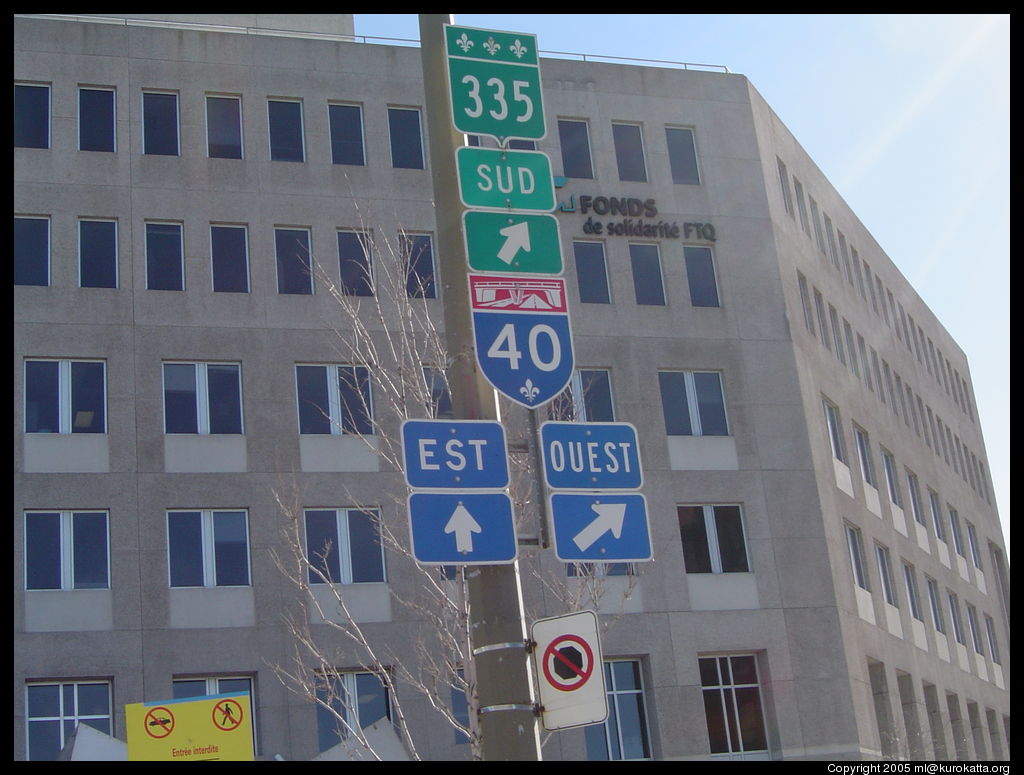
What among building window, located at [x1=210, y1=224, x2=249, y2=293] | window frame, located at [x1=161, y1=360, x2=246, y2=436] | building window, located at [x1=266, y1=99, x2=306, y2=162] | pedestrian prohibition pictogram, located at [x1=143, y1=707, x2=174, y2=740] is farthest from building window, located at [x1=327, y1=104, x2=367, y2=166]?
pedestrian prohibition pictogram, located at [x1=143, y1=707, x2=174, y2=740]

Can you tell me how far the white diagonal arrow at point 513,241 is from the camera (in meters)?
8.25

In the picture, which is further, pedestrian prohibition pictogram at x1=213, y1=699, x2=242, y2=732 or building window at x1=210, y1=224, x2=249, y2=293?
building window at x1=210, y1=224, x2=249, y2=293

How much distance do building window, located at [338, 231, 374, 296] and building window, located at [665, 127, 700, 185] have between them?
8870 millimetres

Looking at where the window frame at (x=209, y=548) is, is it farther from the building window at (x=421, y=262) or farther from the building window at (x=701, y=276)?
the building window at (x=701, y=276)

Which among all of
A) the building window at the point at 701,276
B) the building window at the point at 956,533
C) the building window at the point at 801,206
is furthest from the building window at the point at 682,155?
the building window at the point at 956,533

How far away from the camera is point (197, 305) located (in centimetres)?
3175

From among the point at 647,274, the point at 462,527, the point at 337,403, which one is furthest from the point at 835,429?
the point at 462,527

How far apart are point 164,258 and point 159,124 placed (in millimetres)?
3458

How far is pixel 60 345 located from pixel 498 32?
23928 millimetres

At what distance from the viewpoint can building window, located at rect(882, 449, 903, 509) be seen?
1689 inches

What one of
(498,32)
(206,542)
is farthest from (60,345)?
(498,32)

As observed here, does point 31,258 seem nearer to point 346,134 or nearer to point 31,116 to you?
point 31,116

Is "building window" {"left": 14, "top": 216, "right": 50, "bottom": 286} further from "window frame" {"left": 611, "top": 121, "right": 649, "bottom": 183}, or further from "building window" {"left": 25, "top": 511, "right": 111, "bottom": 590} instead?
"window frame" {"left": 611, "top": 121, "right": 649, "bottom": 183}

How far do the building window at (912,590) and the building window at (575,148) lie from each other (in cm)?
1595
